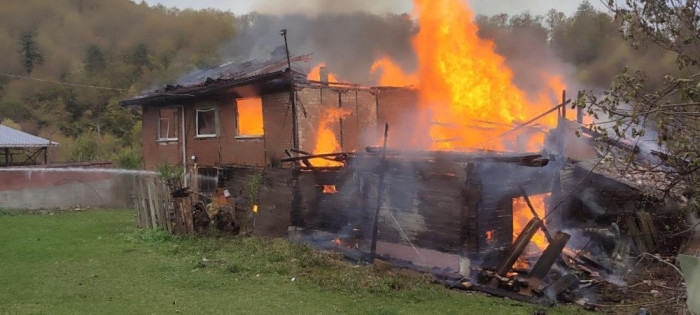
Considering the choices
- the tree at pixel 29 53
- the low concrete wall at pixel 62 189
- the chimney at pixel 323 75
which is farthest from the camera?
the tree at pixel 29 53

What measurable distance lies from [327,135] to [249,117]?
10.6 ft

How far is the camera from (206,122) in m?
17.3

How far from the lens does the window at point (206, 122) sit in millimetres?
16938

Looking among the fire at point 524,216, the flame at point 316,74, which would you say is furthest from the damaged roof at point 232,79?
the fire at point 524,216

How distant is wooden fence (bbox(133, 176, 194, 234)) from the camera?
41.1 ft

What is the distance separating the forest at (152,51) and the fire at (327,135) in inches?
91.2

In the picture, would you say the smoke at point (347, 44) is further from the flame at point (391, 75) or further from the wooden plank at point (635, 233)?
the wooden plank at point (635, 233)

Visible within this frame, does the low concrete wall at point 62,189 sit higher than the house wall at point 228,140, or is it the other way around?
the house wall at point 228,140

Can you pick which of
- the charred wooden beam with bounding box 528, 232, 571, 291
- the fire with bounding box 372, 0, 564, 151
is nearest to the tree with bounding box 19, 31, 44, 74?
the fire with bounding box 372, 0, 564, 151

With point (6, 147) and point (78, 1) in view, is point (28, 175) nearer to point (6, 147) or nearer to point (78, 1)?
point (6, 147)

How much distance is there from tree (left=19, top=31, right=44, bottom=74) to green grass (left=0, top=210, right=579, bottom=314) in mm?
62752

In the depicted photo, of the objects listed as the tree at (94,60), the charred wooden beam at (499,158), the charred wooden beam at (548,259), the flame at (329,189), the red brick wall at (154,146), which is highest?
the tree at (94,60)

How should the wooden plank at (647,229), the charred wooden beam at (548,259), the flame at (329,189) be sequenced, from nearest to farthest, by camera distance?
the charred wooden beam at (548,259)
the wooden plank at (647,229)
the flame at (329,189)

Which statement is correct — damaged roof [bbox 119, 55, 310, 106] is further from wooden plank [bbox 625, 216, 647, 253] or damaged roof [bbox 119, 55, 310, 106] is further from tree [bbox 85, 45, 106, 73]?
tree [bbox 85, 45, 106, 73]
